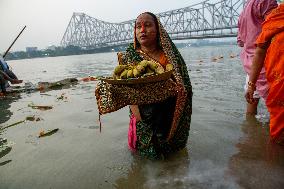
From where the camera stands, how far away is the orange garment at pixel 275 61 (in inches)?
105

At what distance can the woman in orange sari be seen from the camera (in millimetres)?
2682

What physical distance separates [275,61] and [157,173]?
1.53m

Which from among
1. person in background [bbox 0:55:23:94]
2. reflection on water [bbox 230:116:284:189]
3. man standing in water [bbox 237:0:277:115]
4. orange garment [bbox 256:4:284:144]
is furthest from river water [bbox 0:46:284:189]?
person in background [bbox 0:55:23:94]

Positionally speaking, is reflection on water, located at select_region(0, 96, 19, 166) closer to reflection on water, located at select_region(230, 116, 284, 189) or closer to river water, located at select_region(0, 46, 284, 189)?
river water, located at select_region(0, 46, 284, 189)

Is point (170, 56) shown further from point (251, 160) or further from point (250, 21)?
point (250, 21)

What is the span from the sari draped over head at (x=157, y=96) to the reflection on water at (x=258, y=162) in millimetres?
626

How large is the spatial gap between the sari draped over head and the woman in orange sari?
2.35ft

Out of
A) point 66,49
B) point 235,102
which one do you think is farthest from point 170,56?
point 66,49

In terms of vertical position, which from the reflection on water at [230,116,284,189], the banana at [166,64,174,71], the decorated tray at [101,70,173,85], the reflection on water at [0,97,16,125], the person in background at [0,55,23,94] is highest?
the banana at [166,64,174,71]

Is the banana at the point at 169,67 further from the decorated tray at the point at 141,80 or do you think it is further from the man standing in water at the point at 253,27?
the man standing in water at the point at 253,27

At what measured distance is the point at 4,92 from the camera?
898 centimetres

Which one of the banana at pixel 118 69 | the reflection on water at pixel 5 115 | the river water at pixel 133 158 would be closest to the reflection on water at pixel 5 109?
the reflection on water at pixel 5 115

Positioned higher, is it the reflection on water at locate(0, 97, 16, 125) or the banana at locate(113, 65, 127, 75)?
the banana at locate(113, 65, 127, 75)

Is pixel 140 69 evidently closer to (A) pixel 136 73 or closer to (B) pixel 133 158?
(A) pixel 136 73
